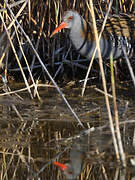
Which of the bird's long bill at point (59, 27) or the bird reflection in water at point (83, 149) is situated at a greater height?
the bird's long bill at point (59, 27)

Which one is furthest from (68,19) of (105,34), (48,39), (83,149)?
(83,149)

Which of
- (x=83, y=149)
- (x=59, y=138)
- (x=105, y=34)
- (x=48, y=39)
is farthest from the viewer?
(x=48, y=39)


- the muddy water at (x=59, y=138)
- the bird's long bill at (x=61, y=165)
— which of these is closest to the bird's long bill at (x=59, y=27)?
the muddy water at (x=59, y=138)

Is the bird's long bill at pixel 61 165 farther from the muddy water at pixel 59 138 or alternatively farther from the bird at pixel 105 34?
the bird at pixel 105 34

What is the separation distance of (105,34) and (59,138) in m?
1.98

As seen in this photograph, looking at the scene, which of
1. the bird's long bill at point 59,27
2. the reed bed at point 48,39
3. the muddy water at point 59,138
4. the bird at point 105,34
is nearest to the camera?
the muddy water at point 59,138

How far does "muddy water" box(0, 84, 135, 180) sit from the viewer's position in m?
3.73

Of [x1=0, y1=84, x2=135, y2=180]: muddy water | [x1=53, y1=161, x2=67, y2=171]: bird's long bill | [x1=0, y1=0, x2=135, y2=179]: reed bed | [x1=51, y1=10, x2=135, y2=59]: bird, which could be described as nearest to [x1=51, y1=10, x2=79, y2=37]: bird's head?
[x1=51, y1=10, x2=135, y2=59]: bird

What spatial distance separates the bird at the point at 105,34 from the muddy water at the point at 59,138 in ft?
1.71

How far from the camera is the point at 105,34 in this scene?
5941 millimetres

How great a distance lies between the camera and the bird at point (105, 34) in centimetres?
579

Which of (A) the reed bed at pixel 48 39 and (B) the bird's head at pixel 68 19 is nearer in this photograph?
(B) the bird's head at pixel 68 19

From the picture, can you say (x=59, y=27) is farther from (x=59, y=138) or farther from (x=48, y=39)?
(x=59, y=138)

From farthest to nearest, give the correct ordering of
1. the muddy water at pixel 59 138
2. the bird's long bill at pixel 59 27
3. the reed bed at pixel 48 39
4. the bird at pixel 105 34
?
1. the reed bed at pixel 48 39
2. the bird at pixel 105 34
3. the bird's long bill at pixel 59 27
4. the muddy water at pixel 59 138
